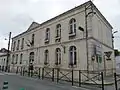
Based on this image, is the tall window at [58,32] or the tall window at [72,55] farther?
the tall window at [58,32]

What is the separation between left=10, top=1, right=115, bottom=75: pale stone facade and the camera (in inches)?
469

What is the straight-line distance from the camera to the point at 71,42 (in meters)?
13.1

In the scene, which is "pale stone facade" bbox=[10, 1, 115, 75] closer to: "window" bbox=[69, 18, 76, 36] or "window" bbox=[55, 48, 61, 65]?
"window" bbox=[69, 18, 76, 36]

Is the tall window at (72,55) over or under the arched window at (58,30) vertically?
under

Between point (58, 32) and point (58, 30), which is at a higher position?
point (58, 30)

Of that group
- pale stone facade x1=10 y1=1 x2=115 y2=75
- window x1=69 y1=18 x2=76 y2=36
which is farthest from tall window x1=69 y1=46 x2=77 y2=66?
window x1=69 y1=18 x2=76 y2=36

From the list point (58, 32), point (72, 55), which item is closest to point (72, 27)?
point (58, 32)

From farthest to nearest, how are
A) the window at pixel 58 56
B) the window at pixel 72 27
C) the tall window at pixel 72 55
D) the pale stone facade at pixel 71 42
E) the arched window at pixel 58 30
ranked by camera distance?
1. the arched window at pixel 58 30
2. the window at pixel 58 56
3. the window at pixel 72 27
4. the tall window at pixel 72 55
5. the pale stone facade at pixel 71 42

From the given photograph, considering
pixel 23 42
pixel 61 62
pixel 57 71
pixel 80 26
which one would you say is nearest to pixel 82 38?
pixel 80 26

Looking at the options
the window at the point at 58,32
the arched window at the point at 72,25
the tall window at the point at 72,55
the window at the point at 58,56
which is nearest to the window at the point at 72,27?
the arched window at the point at 72,25

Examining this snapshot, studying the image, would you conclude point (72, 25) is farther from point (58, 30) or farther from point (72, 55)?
point (72, 55)

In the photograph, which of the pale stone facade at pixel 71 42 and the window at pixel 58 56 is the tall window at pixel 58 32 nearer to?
the pale stone facade at pixel 71 42

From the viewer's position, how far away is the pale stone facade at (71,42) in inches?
469

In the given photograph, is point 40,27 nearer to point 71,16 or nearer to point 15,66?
point 71,16
